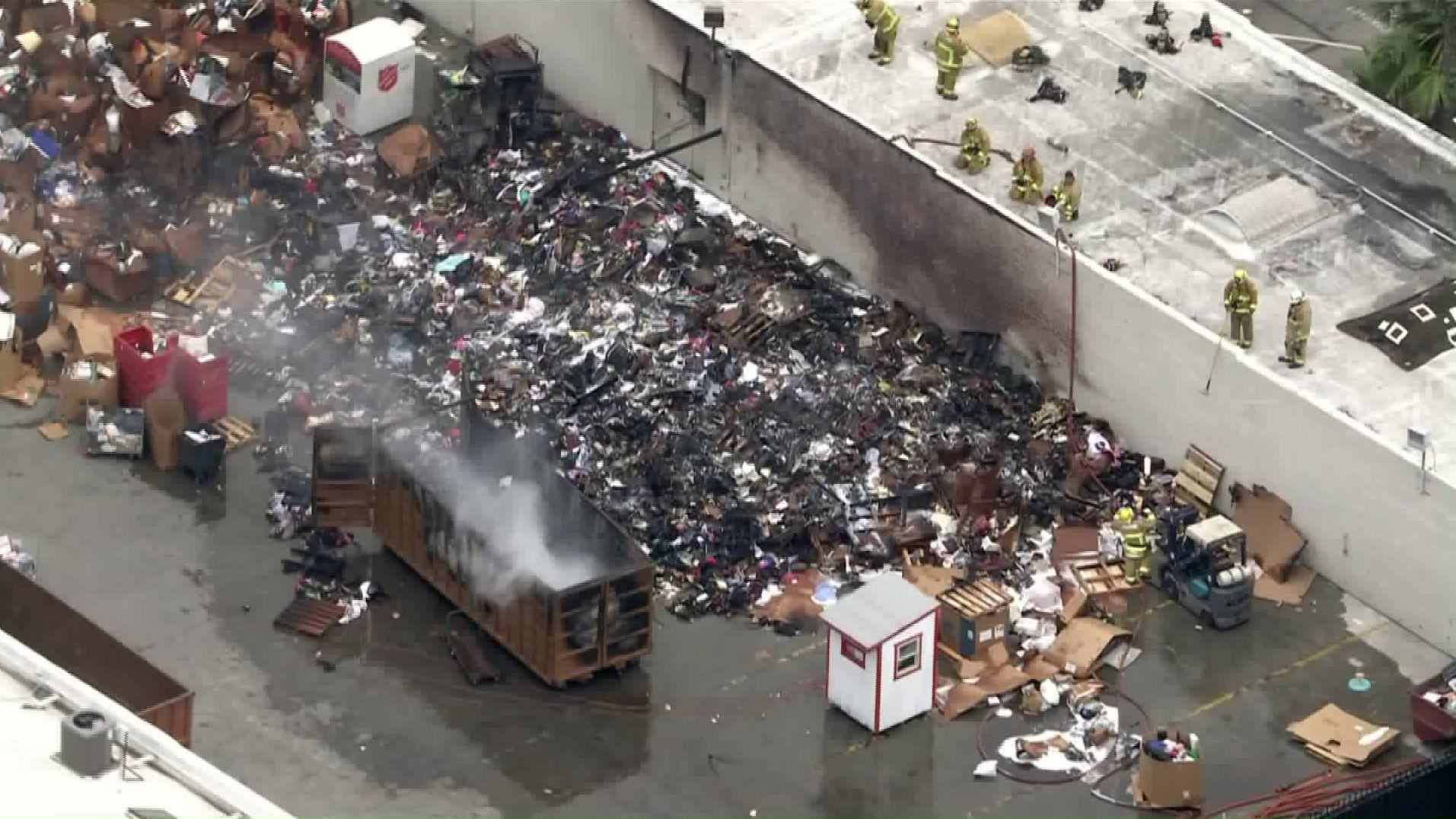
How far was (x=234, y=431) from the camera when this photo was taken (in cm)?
3566

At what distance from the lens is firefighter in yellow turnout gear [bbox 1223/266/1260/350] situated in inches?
1337

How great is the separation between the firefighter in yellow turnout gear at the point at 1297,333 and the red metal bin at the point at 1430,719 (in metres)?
4.27

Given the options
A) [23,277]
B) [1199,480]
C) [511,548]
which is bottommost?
[1199,480]

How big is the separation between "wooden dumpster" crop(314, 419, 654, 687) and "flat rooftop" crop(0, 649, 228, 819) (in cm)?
629

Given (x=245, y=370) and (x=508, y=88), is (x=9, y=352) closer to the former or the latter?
(x=245, y=370)

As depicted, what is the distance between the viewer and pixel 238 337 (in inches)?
1470

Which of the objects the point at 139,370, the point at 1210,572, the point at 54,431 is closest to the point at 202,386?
the point at 139,370

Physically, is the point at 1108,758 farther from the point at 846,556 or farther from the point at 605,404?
the point at 605,404

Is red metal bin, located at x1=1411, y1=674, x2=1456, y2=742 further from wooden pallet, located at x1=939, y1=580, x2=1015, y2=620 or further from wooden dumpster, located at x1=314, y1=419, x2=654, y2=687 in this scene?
wooden dumpster, located at x1=314, y1=419, x2=654, y2=687

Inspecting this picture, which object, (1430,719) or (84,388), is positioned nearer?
(1430,719)

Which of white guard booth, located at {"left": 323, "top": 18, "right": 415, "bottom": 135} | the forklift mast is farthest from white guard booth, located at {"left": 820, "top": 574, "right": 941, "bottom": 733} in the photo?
white guard booth, located at {"left": 323, "top": 18, "right": 415, "bottom": 135}

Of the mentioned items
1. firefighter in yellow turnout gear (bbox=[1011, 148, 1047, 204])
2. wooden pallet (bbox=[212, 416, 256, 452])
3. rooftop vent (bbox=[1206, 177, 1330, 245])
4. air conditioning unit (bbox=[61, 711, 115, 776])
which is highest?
air conditioning unit (bbox=[61, 711, 115, 776])

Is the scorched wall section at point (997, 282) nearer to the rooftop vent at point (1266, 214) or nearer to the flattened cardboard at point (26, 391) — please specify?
the rooftop vent at point (1266, 214)

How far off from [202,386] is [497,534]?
510 centimetres
